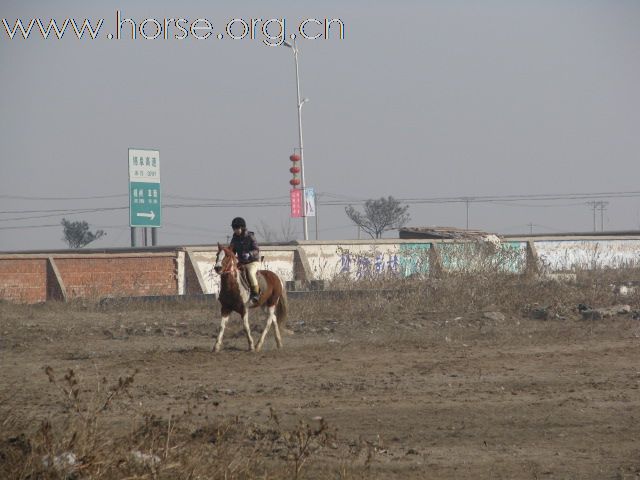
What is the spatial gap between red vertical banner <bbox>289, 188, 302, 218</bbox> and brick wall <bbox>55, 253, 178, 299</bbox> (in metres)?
12.9

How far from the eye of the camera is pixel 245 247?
53.0 ft

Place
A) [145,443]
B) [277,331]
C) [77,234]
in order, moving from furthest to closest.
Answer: [77,234] < [277,331] < [145,443]

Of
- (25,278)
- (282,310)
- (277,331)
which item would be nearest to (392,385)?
(277,331)

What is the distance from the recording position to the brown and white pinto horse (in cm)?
1580

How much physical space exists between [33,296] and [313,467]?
2423 centimetres

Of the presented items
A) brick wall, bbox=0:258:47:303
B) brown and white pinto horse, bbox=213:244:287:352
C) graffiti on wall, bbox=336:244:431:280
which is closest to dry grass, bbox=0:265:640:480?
brown and white pinto horse, bbox=213:244:287:352

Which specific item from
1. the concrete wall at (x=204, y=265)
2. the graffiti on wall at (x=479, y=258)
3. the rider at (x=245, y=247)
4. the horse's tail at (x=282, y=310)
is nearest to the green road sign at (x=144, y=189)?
the concrete wall at (x=204, y=265)

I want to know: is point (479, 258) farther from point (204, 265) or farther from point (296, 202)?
point (296, 202)

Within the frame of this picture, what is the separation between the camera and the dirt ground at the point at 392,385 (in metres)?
8.80

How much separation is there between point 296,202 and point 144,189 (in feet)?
20.2

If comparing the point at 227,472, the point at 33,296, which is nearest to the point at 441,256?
the point at 33,296

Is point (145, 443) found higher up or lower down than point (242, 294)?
lower down

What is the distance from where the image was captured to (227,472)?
712cm

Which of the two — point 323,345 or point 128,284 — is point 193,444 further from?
point 128,284
